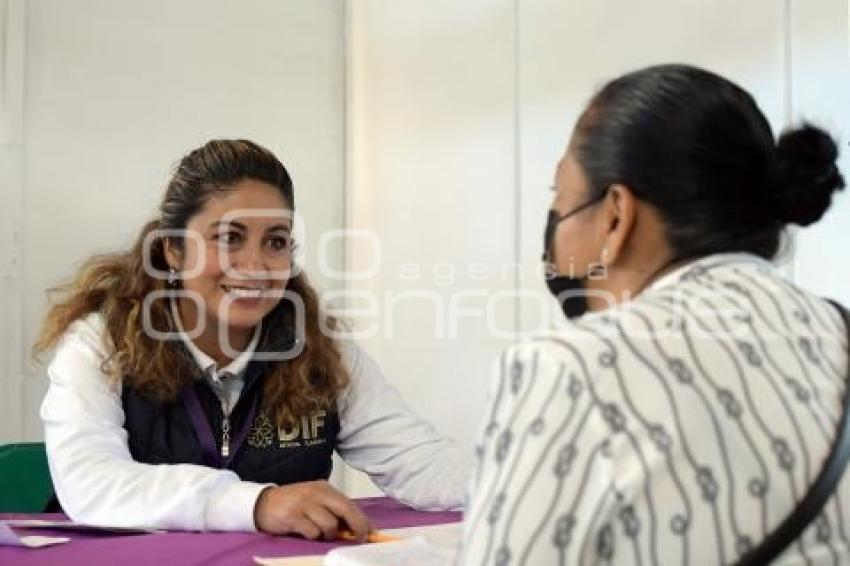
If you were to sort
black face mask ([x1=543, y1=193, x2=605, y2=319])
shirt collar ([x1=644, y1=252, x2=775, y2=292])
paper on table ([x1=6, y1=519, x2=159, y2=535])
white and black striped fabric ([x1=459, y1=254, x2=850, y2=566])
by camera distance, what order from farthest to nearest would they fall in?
paper on table ([x1=6, y1=519, x2=159, y2=535])
black face mask ([x1=543, y1=193, x2=605, y2=319])
shirt collar ([x1=644, y1=252, x2=775, y2=292])
white and black striped fabric ([x1=459, y1=254, x2=850, y2=566])

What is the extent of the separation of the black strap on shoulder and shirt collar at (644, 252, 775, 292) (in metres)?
0.16

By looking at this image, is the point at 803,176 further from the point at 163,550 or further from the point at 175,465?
the point at 175,465

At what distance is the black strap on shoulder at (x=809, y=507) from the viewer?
73cm

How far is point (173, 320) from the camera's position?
5.92 feet

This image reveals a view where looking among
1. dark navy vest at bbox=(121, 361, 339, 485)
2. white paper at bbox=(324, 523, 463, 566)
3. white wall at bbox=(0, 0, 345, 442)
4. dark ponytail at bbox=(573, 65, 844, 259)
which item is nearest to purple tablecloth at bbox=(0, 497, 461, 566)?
white paper at bbox=(324, 523, 463, 566)

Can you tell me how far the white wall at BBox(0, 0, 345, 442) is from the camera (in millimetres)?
2699

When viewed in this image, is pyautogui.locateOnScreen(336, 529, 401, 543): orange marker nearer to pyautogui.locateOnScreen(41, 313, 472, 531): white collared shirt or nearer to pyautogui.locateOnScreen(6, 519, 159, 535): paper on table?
pyautogui.locateOnScreen(41, 313, 472, 531): white collared shirt

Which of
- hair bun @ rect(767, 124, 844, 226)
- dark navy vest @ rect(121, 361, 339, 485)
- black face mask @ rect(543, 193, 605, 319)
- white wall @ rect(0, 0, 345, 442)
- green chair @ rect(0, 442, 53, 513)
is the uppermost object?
white wall @ rect(0, 0, 345, 442)

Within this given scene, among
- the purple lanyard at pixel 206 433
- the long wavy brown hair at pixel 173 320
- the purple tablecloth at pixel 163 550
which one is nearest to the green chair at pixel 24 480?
the long wavy brown hair at pixel 173 320

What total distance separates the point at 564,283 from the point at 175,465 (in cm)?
71

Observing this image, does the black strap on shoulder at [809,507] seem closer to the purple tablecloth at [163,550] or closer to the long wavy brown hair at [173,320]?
the purple tablecloth at [163,550]

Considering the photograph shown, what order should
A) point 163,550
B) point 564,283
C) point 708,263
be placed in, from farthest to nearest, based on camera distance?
1. point 163,550
2. point 564,283
3. point 708,263

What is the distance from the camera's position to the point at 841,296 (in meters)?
1.96

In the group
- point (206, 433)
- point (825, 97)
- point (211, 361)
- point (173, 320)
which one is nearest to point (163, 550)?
point (206, 433)
